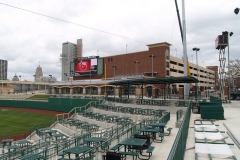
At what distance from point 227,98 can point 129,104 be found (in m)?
23.2

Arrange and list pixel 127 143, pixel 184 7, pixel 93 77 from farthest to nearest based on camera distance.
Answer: pixel 93 77 < pixel 184 7 < pixel 127 143

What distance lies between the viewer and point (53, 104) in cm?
4988

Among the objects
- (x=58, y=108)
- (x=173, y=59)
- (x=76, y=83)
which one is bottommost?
(x=58, y=108)

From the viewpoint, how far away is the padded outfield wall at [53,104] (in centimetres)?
4656

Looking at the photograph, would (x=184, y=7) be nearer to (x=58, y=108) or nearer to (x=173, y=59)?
(x=58, y=108)

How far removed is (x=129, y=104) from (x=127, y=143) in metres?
24.1

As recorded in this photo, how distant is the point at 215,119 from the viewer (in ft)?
68.5

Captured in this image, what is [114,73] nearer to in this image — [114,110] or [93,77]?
[93,77]

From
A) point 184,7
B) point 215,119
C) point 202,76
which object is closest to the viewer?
point 215,119

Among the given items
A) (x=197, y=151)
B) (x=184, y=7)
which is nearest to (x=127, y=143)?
(x=197, y=151)

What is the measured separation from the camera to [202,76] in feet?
423

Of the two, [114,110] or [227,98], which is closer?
[114,110]

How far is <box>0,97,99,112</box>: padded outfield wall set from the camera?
153ft

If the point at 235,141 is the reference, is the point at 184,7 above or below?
above
